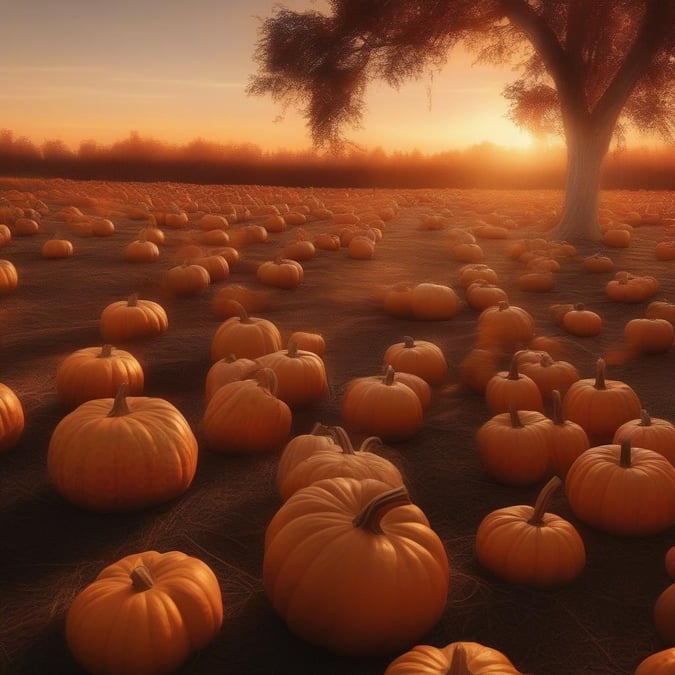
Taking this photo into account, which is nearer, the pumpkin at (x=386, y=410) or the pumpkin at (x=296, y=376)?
the pumpkin at (x=386, y=410)

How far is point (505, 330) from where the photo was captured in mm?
6168

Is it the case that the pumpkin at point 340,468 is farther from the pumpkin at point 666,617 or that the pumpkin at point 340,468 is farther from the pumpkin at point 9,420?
the pumpkin at point 9,420

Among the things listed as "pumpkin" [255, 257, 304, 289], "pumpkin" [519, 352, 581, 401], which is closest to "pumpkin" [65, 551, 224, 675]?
"pumpkin" [519, 352, 581, 401]

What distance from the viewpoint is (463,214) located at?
709 inches

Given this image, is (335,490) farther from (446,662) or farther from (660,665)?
(660,665)

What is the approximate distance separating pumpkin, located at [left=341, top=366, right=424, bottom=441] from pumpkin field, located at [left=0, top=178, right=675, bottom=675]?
1 centimetres

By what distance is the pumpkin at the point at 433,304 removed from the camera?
276 inches

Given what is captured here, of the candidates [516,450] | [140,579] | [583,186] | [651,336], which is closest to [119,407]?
[140,579]

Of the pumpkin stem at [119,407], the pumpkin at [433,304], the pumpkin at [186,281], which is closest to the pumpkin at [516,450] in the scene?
the pumpkin stem at [119,407]

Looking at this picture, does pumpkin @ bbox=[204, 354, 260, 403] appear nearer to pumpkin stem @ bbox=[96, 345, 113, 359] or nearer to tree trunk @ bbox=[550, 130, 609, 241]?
pumpkin stem @ bbox=[96, 345, 113, 359]

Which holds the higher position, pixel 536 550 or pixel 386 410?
pixel 386 410

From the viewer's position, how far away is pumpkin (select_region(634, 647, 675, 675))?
2.04 m

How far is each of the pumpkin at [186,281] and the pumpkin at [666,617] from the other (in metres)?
6.01

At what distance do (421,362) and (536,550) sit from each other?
2.35 metres
